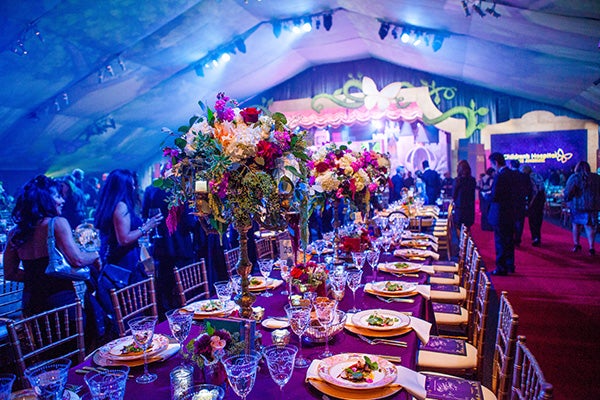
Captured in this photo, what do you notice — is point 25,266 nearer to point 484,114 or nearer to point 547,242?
point 547,242

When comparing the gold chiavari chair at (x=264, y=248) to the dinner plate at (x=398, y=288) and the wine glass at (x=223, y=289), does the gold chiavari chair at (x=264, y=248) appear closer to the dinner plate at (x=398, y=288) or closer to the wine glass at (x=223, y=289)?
the dinner plate at (x=398, y=288)

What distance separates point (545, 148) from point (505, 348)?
1304 cm

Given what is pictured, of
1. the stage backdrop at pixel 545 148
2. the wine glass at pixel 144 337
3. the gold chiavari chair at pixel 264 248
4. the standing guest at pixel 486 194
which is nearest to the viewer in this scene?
the wine glass at pixel 144 337

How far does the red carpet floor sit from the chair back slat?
1.40m

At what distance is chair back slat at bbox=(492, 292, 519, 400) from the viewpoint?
1679mm

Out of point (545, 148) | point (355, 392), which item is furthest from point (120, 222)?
point (545, 148)

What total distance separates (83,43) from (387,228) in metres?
5.70

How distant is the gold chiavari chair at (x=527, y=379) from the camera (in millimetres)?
1185

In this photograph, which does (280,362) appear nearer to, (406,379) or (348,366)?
(348,366)

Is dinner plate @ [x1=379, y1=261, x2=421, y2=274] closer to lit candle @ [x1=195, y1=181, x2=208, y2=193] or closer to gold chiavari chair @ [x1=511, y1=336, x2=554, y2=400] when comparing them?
gold chiavari chair @ [x1=511, y1=336, x2=554, y2=400]

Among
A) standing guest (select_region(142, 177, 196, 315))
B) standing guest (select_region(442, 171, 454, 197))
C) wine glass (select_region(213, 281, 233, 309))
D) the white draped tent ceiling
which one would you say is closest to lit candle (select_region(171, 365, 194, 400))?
wine glass (select_region(213, 281, 233, 309))

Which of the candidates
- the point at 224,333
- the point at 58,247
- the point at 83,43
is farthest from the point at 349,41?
the point at 224,333

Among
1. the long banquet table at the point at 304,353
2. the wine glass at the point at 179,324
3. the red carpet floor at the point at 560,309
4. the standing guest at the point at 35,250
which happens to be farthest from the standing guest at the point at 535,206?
the wine glass at the point at 179,324

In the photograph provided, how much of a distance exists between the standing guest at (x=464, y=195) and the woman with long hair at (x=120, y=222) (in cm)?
545
